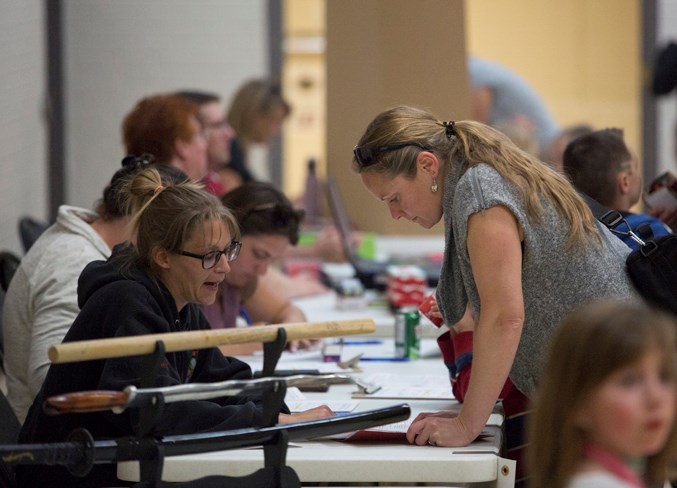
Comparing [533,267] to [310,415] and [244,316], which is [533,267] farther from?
[244,316]

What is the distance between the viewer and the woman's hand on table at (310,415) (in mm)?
2402

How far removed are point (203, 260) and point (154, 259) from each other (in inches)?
4.2

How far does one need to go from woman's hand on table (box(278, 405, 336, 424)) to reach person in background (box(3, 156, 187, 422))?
2.54 feet

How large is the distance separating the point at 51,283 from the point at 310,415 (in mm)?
961

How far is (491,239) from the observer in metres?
2.37

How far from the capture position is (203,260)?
2471 mm

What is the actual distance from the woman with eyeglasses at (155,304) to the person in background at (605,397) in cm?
84

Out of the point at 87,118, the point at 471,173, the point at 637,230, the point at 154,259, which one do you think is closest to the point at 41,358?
the point at 154,259

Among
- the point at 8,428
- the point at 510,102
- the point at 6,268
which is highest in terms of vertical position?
the point at 510,102

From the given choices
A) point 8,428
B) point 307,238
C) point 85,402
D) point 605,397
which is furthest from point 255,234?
point 307,238

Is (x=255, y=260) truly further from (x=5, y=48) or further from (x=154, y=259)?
(x=5, y=48)

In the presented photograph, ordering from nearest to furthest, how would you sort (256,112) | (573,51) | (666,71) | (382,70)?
1. (666,71)
2. (382,70)
3. (256,112)
4. (573,51)

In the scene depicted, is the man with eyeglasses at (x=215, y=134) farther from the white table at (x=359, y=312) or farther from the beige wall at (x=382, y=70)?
the white table at (x=359, y=312)

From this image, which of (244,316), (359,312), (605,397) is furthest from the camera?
(359,312)
